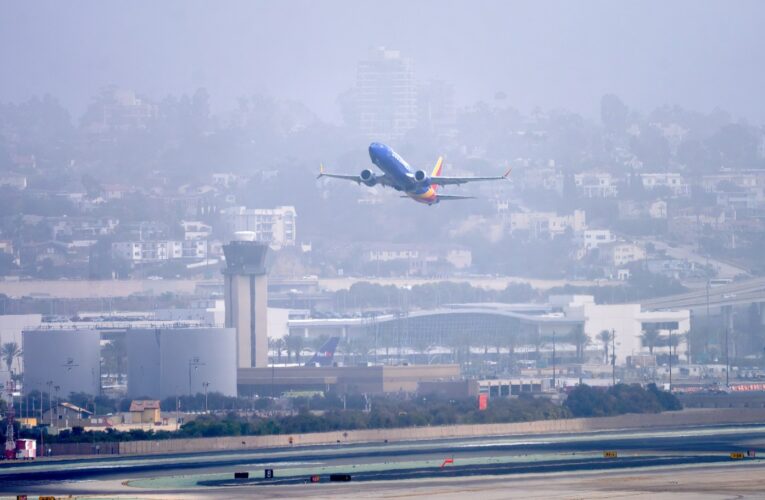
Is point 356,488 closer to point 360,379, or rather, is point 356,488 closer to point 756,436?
point 756,436

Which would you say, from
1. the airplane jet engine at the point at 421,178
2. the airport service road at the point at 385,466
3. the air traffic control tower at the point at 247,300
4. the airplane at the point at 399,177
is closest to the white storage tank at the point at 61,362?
the air traffic control tower at the point at 247,300

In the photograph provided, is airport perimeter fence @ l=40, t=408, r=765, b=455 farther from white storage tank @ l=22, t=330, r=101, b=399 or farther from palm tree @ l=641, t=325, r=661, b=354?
palm tree @ l=641, t=325, r=661, b=354

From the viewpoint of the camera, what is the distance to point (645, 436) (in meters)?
89.2

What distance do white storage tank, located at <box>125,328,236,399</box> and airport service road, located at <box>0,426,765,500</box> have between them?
42.0 meters

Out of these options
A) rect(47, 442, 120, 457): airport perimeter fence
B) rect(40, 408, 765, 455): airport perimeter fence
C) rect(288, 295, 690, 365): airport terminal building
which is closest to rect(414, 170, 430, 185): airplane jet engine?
rect(40, 408, 765, 455): airport perimeter fence

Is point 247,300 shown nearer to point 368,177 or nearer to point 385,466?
point 368,177

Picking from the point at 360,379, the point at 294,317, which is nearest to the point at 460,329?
the point at 294,317

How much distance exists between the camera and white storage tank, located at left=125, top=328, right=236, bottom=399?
128375mm

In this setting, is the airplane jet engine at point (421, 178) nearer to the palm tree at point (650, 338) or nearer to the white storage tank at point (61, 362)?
the white storage tank at point (61, 362)

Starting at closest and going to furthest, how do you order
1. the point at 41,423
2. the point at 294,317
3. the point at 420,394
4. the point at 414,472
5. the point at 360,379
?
the point at 414,472 → the point at 41,423 → the point at 420,394 → the point at 360,379 → the point at 294,317

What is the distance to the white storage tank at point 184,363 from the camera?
421ft

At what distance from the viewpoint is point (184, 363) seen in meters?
129

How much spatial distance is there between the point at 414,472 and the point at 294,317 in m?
125

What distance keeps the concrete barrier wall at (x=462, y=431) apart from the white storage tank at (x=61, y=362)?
43842 mm
